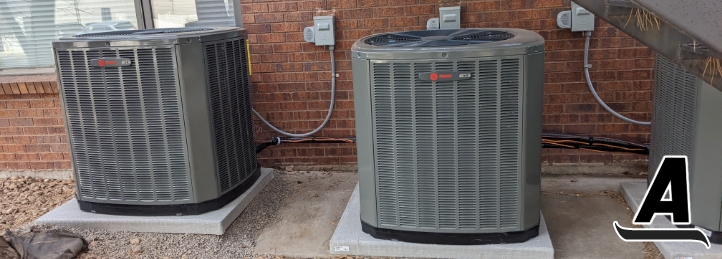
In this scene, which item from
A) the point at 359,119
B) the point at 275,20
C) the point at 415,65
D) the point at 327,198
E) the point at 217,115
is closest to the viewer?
the point at 415,65

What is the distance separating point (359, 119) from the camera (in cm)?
275

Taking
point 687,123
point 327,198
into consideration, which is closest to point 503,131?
point 687,123

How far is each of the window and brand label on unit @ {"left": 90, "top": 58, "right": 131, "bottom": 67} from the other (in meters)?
1.31

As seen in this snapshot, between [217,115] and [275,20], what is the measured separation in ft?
3.49

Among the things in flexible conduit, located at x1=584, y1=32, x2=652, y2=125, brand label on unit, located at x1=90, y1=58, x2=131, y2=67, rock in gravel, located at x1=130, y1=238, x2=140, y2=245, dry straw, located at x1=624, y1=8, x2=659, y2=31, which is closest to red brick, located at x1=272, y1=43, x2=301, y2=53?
brand label on unit, located at x1=90, y1=58, x2=131, y2=67

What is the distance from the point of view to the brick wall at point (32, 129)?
4293mm

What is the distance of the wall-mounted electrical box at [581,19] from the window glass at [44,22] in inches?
126

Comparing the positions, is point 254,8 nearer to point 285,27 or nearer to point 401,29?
point 285,27

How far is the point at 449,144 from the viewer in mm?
2617

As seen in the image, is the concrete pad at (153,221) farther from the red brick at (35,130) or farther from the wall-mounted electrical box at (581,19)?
the wall-mounted electrical box at (581,19)

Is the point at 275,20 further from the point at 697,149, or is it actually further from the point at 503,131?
the point at 697,149

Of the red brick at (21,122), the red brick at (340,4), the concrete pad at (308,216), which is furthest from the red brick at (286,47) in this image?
the red brick at (21,122)

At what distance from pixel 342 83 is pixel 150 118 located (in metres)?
1.44

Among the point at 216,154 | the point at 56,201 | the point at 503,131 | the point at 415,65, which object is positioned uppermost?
the point at 415,65
